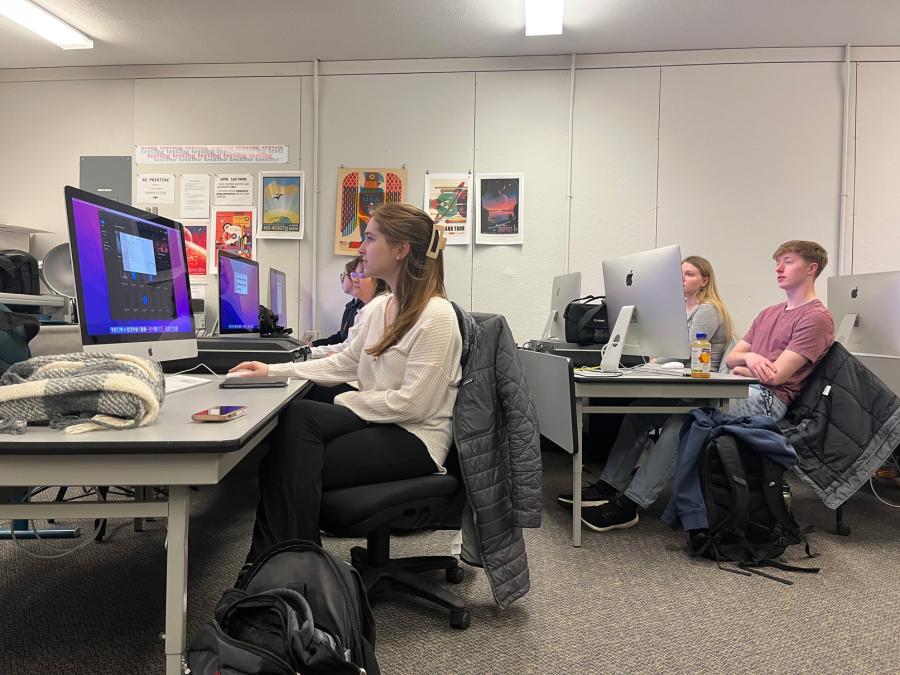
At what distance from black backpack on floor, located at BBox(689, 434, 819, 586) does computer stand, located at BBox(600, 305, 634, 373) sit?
46 cm

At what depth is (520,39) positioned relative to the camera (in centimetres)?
358

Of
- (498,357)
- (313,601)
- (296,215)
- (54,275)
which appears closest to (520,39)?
(296,215)

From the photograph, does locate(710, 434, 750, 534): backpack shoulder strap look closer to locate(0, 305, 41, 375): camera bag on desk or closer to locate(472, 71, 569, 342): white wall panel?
locate(472, 71, 569, 342): white wall panel

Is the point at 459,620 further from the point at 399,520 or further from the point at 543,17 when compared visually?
the point at 543,17

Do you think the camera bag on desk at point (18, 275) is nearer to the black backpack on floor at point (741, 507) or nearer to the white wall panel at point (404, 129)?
the white wall panel at point (404, 129)

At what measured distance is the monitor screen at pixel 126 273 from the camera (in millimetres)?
1194

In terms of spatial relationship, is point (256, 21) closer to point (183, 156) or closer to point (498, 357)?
point (183, 156)

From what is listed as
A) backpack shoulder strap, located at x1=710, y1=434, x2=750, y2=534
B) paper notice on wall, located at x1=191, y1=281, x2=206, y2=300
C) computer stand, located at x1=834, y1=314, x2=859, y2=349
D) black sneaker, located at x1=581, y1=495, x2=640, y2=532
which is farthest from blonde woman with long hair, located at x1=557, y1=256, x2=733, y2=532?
paper notice on wall, located at x1=191, y1=281, x2=206, y2=300

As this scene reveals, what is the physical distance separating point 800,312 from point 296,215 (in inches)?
127

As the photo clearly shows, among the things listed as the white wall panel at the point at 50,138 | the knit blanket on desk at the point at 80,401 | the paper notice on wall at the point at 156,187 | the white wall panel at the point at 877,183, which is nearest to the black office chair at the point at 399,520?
the knit blanket on desk at the point at 80,401

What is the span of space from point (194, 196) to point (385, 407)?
10.9 ft

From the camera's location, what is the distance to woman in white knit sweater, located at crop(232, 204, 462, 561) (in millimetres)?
1300

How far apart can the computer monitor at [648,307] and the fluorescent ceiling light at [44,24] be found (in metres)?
3.62

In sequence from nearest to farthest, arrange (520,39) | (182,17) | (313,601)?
(313,601) → (182,17) → (520,39)
